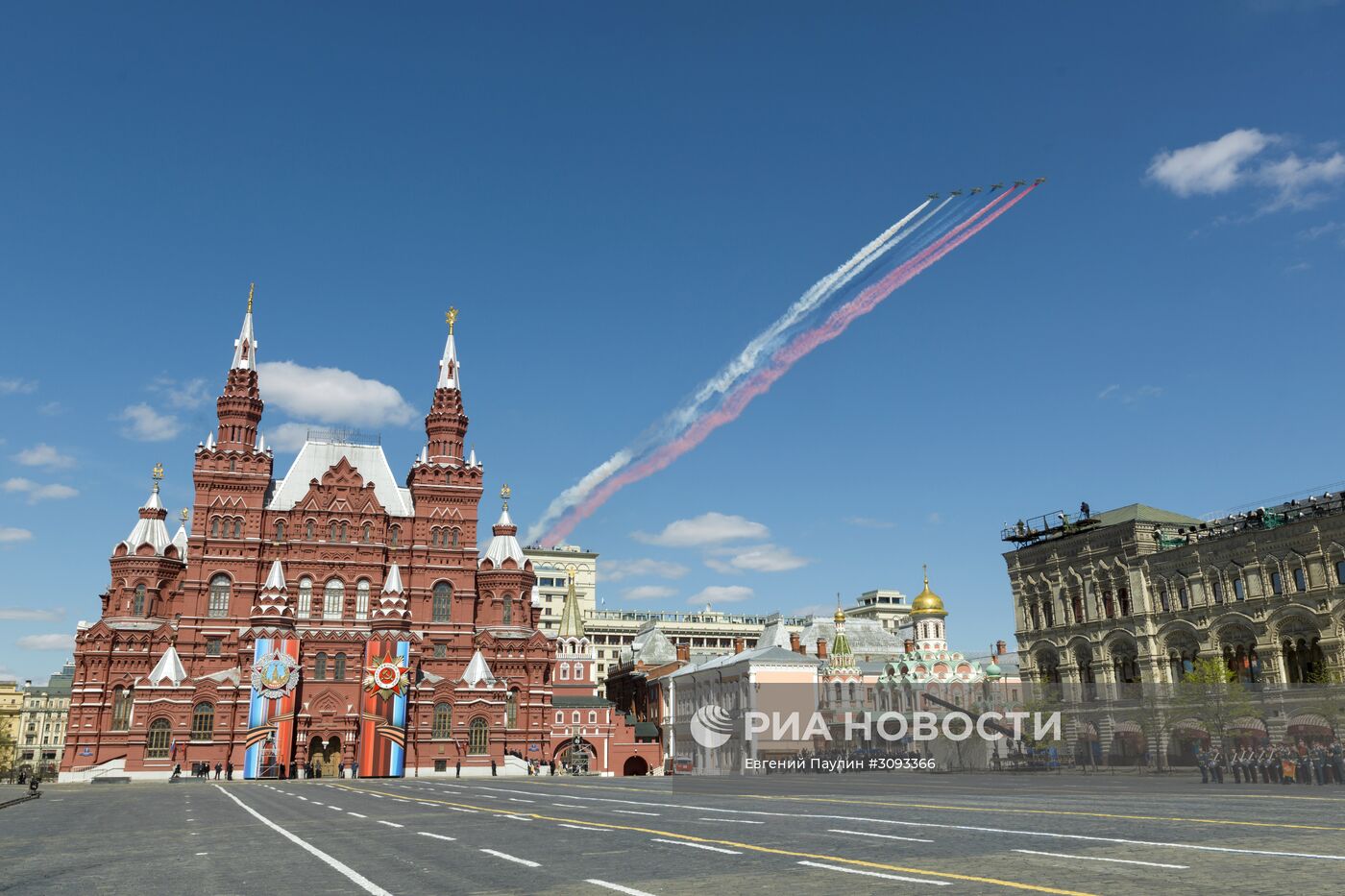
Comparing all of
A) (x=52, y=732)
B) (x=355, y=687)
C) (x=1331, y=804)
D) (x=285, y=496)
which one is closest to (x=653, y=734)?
(x=355, y=687)

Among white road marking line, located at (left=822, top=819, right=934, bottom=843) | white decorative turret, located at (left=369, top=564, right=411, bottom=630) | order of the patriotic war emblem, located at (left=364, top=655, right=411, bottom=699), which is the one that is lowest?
white road marking line, located at (left=822, top=819, right=934, bottom=843)

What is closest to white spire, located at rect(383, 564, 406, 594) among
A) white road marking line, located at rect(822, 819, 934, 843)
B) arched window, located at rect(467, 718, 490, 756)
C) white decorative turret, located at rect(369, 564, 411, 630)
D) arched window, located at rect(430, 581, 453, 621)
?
white decorative turret, located at rect(369, 564, 411, 630)

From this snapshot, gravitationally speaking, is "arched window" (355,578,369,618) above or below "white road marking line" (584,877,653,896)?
above

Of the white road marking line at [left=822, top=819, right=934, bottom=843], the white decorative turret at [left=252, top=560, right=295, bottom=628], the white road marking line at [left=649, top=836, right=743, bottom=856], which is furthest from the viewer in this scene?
the white decorative turret at [left=252, top=560, right=295, bottom=628]

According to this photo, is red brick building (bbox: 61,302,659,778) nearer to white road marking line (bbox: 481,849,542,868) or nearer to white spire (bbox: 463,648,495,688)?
white spire (bbox: 463,648,495,688)

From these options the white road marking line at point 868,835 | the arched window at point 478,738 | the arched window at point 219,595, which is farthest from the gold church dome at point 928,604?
the white road marking line at point 868,835

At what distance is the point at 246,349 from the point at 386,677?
34593 millimetres

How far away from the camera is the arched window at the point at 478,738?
85312mm

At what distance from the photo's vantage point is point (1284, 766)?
41562 millimetres

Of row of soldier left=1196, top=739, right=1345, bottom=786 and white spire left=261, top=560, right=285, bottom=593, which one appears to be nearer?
row of soldier left=1196, top=739, right=1345, bottom=786

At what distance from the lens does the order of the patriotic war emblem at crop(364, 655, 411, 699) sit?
81562 mm

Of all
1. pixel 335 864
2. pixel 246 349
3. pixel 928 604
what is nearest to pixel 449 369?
pixel 246 349

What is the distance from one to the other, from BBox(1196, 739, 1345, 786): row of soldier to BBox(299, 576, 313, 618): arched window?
69930 millimetres

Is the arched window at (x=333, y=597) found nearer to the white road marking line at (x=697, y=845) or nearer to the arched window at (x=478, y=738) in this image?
the arched window at (x=478, y=738)
